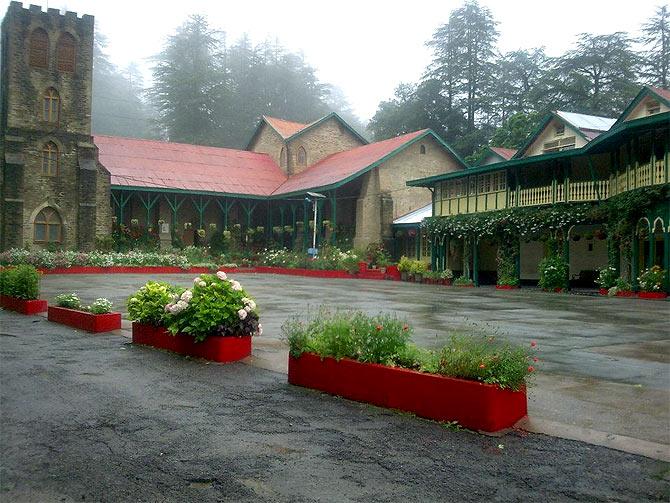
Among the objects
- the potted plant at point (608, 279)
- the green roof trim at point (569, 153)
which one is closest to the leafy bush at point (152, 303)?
the green roof trim at point (569, 153)

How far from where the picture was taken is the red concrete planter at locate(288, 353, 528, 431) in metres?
5.18

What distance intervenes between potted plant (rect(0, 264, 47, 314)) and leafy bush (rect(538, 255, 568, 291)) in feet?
58.0

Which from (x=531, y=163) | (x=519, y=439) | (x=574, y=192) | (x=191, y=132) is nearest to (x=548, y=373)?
(x=519, y=439)

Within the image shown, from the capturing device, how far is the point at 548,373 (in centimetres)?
759

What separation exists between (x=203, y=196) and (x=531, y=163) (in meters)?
21.1

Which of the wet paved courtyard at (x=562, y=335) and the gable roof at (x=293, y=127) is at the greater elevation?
the gable roof at (x=293, y=127)

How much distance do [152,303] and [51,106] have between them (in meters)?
29.8

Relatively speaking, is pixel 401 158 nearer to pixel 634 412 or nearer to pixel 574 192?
pixel 574 192

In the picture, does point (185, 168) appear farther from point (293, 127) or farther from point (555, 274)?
point (555, 274)

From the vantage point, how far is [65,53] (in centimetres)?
3534

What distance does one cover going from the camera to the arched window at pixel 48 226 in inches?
1329

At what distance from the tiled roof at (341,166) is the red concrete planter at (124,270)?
885 centimetres

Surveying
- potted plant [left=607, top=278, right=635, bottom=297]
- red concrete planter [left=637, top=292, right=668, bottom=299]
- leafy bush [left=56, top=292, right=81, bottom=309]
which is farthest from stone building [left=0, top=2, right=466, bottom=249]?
leafy bush [left=56, top=292, right=81, bottom=309]

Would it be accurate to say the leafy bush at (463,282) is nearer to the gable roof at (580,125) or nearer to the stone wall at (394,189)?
the gable roof at (580,125)
